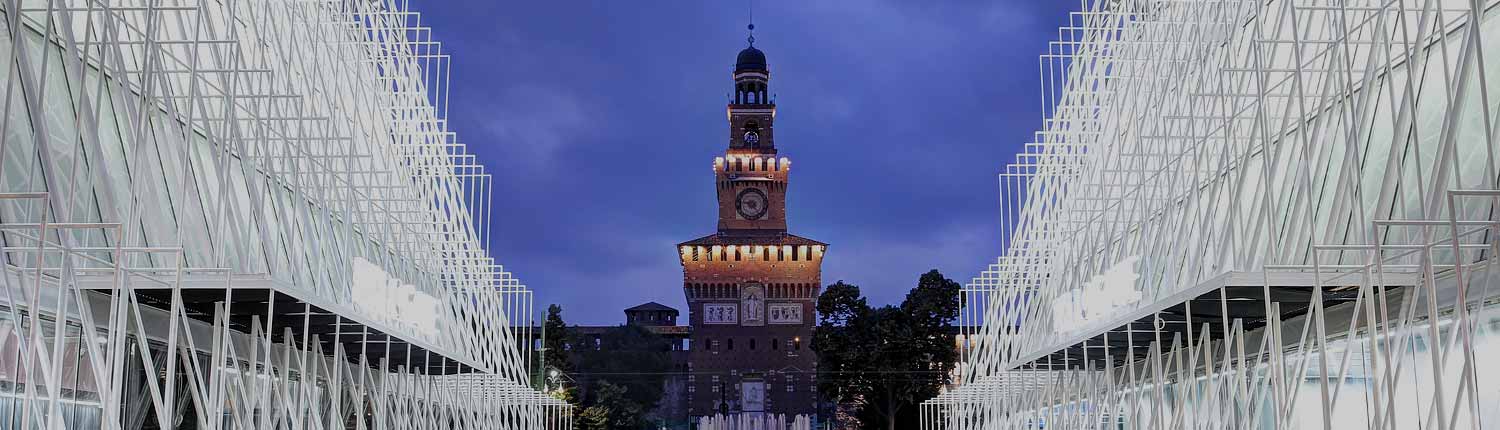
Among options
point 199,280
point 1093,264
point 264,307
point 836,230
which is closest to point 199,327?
point 264,307

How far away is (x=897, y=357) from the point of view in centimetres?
6169

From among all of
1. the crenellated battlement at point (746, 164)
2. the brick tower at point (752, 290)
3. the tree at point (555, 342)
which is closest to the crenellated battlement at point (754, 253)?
the brick tower at point (752, 290)

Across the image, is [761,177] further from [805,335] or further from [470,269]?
[470,269]

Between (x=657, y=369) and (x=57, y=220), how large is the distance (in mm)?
71553

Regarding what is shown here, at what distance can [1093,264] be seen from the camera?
22.7m

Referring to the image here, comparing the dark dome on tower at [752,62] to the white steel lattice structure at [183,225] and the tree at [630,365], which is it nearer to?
the tree at [630,365]

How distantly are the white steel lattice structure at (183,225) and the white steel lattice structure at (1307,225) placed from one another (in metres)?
10.1

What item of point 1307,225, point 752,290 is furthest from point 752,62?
point 1307,225

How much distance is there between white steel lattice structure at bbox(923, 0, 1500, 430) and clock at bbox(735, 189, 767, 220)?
70.1 metres

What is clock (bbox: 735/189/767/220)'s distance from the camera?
319ft

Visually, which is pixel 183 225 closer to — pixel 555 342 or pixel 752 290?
pixel 555 342

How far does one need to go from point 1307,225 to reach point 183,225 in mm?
12853

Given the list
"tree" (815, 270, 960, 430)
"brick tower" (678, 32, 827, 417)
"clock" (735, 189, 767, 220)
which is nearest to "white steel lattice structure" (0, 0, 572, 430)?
"tree" (815, 270, 960, 430)

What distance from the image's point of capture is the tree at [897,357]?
201ft
